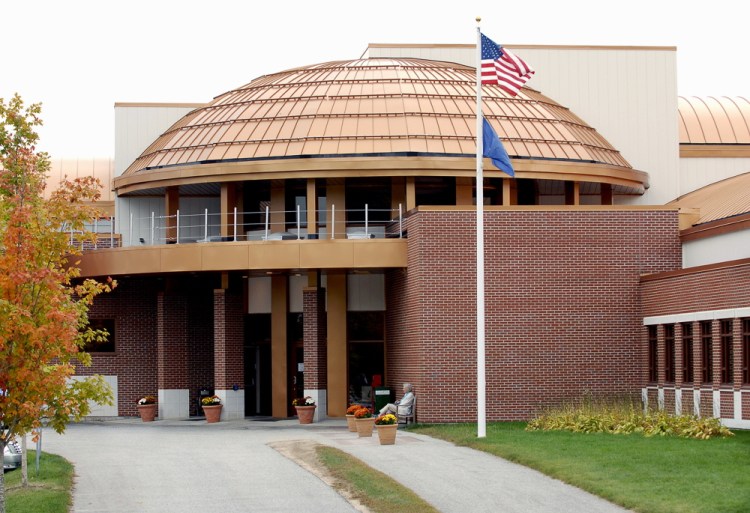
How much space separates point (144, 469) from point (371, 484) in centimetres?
652

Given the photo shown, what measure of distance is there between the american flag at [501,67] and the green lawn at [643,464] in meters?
8.58

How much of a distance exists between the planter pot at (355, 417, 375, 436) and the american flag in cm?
886

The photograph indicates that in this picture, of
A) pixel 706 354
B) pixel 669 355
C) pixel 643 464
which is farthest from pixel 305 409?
pixel 643 464

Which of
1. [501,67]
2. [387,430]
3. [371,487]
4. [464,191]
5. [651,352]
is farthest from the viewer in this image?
[464,191]

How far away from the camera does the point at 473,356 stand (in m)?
36.1

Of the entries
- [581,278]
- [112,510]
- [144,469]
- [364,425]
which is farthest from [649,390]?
[112,510]

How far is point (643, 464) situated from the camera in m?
22.5

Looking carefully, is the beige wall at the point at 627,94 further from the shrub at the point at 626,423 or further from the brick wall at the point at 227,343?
the shrub at the point at 626,423

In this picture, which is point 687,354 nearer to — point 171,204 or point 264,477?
point 264,477

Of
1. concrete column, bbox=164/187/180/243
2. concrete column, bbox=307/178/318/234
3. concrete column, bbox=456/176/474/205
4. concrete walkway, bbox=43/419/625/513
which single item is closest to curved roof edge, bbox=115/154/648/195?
concrete column, bbox=307/178/318/234

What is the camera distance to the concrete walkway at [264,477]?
1987cm

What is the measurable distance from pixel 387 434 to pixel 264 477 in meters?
5.84

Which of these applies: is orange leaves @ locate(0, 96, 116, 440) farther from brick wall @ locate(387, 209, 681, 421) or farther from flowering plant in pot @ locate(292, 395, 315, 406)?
flowering plant in pot @ locate(292, 395, 315, 406)

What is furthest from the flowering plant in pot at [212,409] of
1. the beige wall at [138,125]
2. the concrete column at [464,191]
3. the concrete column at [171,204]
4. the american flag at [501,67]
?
the american flag at [501,67]
